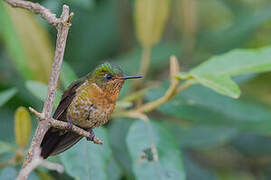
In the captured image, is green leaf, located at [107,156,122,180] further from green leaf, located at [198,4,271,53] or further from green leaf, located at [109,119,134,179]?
green leaf, located at [198,4,271,53]

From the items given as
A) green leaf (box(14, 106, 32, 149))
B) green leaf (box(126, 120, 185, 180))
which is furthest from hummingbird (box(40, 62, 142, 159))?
green leaf (box(126, 120, 185, 180))

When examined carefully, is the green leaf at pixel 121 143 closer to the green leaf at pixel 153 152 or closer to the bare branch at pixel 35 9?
the green leaf at pixel 153 152

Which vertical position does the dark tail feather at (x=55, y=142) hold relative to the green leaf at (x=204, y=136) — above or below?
above

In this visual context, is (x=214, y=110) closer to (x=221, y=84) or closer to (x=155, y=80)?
(x=221, y=84)

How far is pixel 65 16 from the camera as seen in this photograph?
1.55 metres

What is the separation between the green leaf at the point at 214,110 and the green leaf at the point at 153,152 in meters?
0.28

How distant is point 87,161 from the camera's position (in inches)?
92.6

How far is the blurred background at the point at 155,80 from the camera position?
106 inches

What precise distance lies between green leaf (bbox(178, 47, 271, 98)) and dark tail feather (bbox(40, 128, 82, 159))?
0.66 m

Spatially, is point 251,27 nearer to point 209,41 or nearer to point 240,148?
point 209,41

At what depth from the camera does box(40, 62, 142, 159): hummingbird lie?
80.7 inches

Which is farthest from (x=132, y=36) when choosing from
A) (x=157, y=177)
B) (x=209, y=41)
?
(x=157, y=177)

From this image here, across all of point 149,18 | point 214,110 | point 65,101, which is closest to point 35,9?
point 65,101

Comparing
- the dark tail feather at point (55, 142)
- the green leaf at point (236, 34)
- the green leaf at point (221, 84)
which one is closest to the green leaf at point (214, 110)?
Result: the green leaf at point (221, 84)
